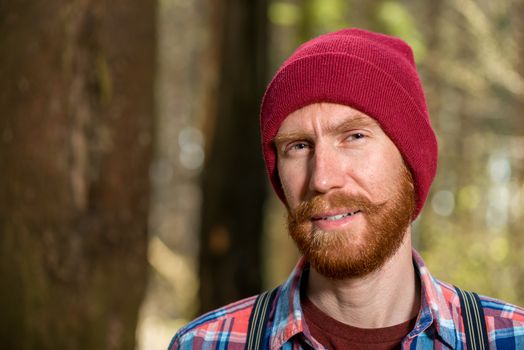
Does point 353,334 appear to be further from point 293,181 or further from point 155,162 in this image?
point 155,162

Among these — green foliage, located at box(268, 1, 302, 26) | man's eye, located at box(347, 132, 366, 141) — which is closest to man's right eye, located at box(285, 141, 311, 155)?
man's eye, located at box(347, 132, 366, 141)

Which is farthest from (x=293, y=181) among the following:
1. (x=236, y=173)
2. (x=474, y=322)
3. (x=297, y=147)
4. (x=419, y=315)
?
(x=236, y=173)

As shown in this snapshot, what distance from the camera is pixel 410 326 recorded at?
2395mm

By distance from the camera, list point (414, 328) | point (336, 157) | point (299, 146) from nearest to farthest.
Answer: point (414, 328) → point (336, 157) → point (299, 146)

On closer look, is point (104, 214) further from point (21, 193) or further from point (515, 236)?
point (515, 236)

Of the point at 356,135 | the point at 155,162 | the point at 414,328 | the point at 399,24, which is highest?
the point at 399,24

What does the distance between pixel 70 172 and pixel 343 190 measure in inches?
75.8

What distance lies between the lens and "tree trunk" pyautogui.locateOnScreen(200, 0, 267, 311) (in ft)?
24.2

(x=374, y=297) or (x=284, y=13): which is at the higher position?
(x=284, y=13)

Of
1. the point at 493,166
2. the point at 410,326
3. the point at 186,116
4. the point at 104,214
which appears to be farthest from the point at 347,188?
the point at 186,116

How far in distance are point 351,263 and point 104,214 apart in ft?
6.67

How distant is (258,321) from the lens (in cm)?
245

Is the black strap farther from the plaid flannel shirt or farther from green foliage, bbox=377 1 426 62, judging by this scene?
green foliage, bbox=377 1 426 62

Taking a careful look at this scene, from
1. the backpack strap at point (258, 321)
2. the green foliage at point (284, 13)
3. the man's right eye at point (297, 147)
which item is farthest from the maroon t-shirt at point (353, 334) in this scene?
the green foliage at point (284, 13)
